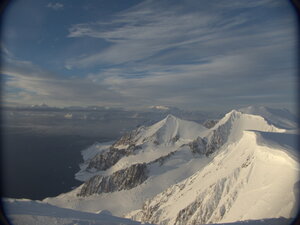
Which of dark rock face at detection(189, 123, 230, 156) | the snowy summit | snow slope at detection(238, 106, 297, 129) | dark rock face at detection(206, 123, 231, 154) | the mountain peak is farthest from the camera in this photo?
the mountain peak

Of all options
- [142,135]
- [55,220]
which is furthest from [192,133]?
[55,220]

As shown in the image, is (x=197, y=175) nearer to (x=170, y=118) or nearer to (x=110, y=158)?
(x=110, y=158)

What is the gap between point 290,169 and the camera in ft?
46.3

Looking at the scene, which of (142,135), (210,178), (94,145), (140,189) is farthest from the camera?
(94,145)

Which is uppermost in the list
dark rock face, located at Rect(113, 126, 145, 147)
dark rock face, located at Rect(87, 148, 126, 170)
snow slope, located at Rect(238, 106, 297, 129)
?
snow slope, located at Rect(238, 106, 297, 129)

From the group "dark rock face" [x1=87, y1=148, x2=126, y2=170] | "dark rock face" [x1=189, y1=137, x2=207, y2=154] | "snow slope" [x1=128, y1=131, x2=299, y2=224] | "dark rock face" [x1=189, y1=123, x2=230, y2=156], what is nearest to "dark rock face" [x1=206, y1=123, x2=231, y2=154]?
"dark rock face" [x1=189, y1=123, x2=230, y2=156]

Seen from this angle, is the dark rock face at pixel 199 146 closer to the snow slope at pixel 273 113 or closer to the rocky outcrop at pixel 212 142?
the rocky outcrop at pixel 212 142

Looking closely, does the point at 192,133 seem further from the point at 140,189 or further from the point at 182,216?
the point at 182,216

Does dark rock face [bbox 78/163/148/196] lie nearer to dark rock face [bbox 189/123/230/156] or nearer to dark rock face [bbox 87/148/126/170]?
dark rock face [bbox 189/123/230/156]

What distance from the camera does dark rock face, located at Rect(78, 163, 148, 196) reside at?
7275 centimetres

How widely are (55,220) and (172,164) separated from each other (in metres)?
73.0

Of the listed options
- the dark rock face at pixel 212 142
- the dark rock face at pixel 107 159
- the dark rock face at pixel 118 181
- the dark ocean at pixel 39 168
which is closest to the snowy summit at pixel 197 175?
the dark rock face at pixel 212 142

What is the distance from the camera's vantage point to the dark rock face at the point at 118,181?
7275cm

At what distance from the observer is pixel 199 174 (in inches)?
1531
